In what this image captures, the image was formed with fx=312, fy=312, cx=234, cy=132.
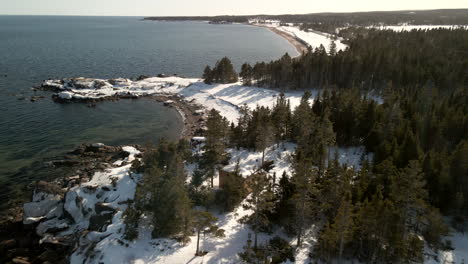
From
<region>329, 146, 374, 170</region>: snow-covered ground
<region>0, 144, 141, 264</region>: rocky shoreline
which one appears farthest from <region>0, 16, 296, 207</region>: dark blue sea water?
<region>329, 146, 374, 170</region>: snow-covered ground

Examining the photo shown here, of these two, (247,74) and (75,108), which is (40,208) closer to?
(75,108)

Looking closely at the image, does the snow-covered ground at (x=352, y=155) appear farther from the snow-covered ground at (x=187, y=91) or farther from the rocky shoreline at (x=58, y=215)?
the rocky shoreline at (x=58, y=215)

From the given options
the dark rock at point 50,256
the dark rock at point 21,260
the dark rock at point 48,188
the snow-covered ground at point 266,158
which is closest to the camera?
the dark rock at point 21,260

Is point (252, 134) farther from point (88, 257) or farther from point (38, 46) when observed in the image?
point (38, 46)

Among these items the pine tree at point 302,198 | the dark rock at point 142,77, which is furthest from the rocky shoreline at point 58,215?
the dark rock at point 142,77

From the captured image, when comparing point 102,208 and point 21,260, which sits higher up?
point 102,208

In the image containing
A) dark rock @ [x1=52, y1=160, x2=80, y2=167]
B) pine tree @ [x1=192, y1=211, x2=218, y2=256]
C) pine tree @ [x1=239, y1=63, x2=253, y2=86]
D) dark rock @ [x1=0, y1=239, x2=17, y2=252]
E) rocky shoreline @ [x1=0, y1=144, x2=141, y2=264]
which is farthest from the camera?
pine tree @ [x1=239, y1=63, x2=253, y2=86]

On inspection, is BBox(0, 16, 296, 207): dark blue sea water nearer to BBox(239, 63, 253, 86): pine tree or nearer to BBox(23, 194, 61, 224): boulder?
BBox(23, 194, 61, 224): boulder

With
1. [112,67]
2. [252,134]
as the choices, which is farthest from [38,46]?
[252,134]

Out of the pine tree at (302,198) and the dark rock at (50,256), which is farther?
the dark rock at (50,256)

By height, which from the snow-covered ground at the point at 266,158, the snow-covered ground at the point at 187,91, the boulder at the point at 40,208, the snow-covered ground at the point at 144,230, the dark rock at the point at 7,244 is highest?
the snow-covered ground at the point at 187,91

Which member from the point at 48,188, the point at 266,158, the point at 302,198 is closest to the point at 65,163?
the point at 48,188
